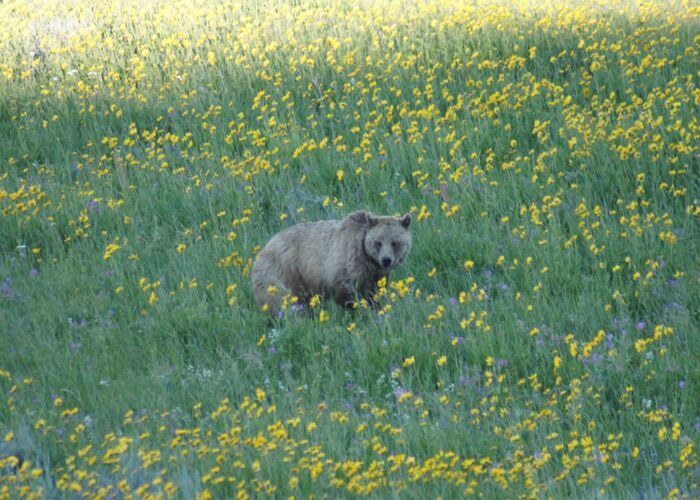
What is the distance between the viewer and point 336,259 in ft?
26.1

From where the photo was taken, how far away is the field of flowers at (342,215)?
17.8ft

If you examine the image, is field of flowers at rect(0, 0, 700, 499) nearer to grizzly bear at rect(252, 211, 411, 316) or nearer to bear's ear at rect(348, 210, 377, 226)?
grizzly bear at rect(252, 211, 411, 316)

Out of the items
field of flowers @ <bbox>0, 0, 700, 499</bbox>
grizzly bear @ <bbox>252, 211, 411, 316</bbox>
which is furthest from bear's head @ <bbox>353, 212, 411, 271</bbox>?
field of flowers @ <bbox>0, 0, 700, 499</bbox>

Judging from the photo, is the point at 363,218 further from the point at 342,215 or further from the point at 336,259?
the point at 342,215

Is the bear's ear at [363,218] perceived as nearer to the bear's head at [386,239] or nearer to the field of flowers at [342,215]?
the bear's head at [386,239]

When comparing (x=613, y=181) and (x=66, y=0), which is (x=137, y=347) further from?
(x=66, y=0)

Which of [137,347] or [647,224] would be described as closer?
[137,347]

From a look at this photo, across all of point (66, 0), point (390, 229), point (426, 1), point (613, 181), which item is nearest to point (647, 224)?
point (613, 181)

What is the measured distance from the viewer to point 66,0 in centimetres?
1675

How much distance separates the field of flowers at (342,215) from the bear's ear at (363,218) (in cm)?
56

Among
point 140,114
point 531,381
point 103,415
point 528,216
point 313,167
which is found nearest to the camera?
point 103,415

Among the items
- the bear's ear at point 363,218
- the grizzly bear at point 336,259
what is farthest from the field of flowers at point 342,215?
the bear's ear at point 363,218

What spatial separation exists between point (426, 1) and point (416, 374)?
9.61 metres

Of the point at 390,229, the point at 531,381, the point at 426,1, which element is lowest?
the point at 531,381
